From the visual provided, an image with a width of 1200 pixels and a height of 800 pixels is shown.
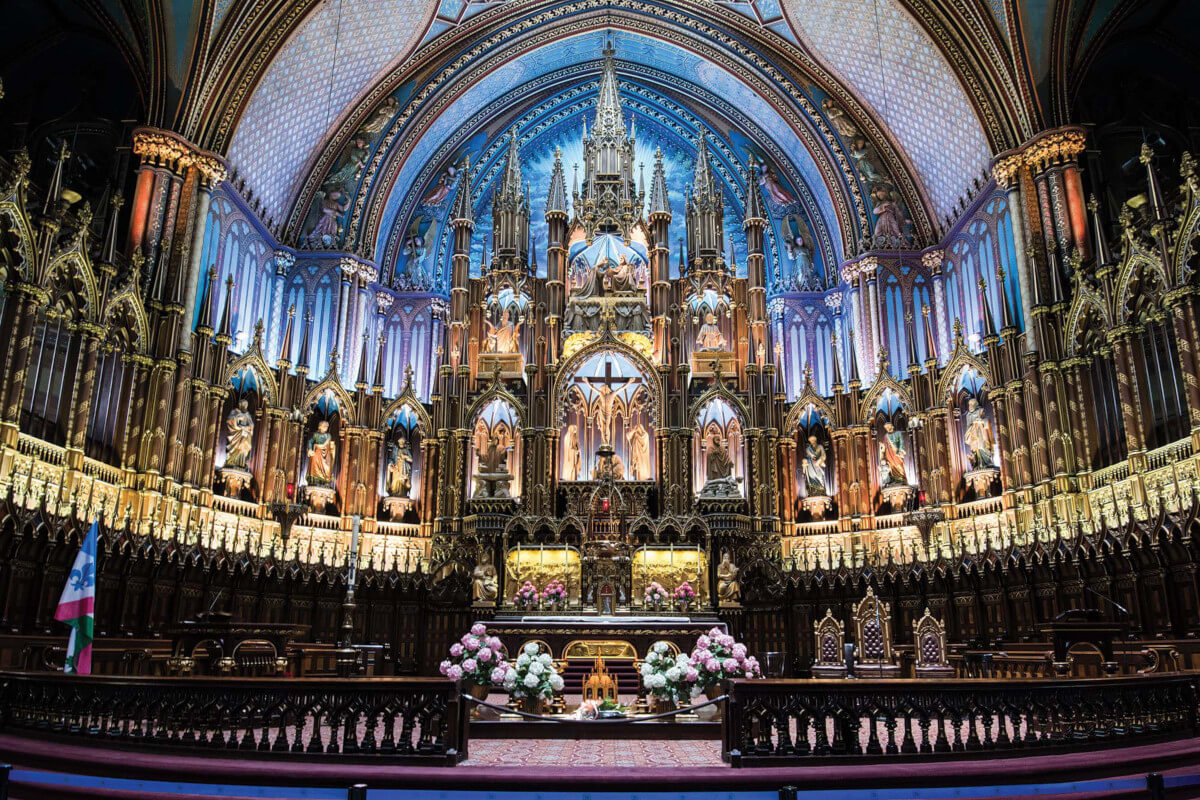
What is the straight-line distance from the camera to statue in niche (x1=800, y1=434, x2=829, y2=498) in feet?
82.1

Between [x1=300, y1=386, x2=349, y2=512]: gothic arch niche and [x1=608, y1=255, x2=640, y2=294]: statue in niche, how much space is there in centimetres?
905

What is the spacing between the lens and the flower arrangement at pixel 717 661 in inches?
469

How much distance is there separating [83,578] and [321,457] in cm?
1278

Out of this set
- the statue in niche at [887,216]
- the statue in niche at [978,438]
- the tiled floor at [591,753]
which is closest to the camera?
the tiled floor at [591,753]

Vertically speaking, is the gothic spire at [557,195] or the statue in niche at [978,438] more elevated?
the gothic spire at [557,195]

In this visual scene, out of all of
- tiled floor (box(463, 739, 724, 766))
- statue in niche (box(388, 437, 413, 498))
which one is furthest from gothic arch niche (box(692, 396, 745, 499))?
tiled floor (box(463, 739, 724, 766))

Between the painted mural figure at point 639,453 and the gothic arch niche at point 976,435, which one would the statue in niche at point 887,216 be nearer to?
the gothic arch niche at point 976,435

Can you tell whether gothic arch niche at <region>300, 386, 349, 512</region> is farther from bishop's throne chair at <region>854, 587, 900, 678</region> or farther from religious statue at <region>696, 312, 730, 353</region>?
bishop's throne chair at <region>854, 587, 900, 678</region>

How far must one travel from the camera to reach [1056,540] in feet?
58.4

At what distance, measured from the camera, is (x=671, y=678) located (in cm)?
1200

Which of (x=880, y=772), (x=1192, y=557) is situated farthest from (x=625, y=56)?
(x=880, y=772)

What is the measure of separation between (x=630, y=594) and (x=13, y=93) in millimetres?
22077

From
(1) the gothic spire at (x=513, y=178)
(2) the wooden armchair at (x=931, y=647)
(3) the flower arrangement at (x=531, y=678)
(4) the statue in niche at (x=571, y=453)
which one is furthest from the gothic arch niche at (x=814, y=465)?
(3) the flower arrangement at (x=531, y=678)

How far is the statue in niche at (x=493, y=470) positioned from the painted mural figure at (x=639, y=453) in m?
3.62
